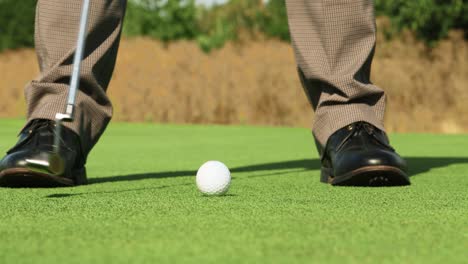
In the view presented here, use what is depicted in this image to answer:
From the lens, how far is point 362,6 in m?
3.13

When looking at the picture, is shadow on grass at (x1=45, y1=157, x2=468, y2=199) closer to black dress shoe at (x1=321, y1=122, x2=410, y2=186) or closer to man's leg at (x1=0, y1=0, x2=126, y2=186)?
man's leg at (x1=0, y1=0, x2=126, y2=186)

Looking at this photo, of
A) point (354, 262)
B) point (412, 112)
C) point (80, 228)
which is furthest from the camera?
point (412, 112)

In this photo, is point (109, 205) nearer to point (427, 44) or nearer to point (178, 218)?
point (178, 218)

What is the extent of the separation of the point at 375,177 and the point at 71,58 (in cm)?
121

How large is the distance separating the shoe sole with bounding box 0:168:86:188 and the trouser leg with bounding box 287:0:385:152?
1.02 m

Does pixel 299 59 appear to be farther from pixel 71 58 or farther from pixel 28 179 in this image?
pixel 28 179

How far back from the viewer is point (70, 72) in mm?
3033

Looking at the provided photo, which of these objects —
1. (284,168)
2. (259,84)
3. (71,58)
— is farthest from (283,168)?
(259,84)

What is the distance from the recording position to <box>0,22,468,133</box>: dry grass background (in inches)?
464

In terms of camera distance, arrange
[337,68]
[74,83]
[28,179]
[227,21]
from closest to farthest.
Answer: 1. [74,83]
2. [28,179]
3. [337,68]
4. [227,21]

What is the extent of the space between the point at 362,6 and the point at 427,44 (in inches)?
538

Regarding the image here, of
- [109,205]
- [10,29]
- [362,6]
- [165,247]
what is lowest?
[10,29]

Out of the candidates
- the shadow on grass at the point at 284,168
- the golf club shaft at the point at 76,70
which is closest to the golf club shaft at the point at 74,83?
the golf club shaft at the point at 76,70

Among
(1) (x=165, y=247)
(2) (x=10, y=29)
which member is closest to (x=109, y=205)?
(1) (x=165, y=247)
